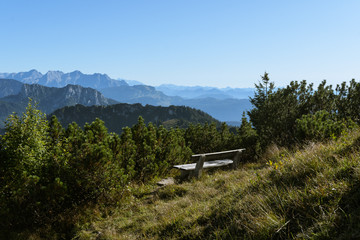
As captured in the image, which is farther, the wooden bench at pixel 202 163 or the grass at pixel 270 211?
the wooden bench at pixel 202 163

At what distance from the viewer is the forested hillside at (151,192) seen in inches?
108

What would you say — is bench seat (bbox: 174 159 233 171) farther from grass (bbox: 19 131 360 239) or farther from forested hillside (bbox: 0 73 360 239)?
grass (bbox: 19 131 360 239)

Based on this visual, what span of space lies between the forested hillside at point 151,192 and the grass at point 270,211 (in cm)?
1

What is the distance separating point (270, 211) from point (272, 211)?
0.11 metres

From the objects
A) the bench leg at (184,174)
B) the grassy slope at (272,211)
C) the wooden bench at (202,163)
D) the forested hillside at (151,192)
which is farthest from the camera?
the bench leg at (184,174)

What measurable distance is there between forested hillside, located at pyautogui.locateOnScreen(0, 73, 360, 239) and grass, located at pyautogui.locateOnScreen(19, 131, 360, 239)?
0.01m

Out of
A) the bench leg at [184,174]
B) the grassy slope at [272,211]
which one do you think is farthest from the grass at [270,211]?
the bench leg at [184,174]

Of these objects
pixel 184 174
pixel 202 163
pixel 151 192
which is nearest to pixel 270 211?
pixel 151 192

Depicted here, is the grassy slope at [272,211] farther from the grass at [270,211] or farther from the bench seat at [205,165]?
the bench seat at [205,165]

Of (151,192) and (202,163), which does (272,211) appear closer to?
(151,192)

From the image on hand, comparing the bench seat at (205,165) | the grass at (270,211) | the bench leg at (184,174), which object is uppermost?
the grass at (270,211)

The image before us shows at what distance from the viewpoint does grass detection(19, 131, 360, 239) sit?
8.17 ft

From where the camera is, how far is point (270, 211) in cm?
287

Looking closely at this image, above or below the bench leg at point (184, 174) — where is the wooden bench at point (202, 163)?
above
